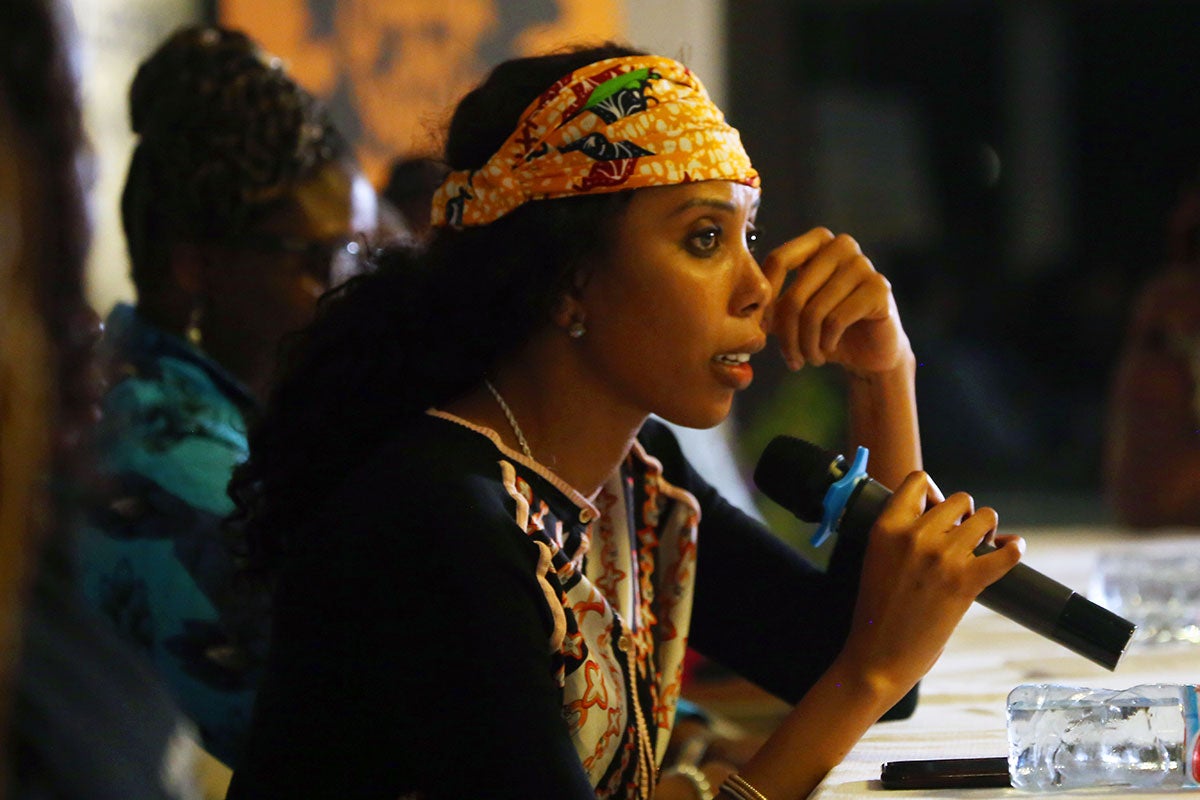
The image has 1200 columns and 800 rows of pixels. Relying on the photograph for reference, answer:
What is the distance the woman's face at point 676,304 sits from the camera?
127cm

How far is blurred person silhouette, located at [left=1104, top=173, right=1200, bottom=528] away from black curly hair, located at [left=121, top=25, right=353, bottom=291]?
157 cm

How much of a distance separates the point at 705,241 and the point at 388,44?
2738mm

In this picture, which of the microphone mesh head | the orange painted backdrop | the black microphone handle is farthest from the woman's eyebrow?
the orange painted backdrop

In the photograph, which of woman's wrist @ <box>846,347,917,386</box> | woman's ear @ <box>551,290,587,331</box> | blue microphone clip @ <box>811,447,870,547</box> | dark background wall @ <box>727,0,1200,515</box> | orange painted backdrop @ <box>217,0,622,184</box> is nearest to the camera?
blue microphone clip @ <box>811,447,870,547</box>

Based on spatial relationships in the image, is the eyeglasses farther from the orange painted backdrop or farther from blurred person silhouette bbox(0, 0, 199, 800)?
the orange painted backdrop

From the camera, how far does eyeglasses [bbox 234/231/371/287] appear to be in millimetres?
1811

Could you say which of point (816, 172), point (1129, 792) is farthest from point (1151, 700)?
point (816, 172)

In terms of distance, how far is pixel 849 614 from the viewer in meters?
1.47

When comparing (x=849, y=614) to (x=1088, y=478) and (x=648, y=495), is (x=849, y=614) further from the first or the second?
(x=1088, y=478)

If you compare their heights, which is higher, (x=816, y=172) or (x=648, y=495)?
(x=648, y=495)

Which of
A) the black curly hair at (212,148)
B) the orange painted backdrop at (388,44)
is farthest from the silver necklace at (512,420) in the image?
the orange painted backdrop at (388,44)

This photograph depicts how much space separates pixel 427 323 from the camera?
1330 millimetres

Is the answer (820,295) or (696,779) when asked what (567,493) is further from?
(696,779)

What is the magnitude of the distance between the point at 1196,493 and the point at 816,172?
2.61 metres
